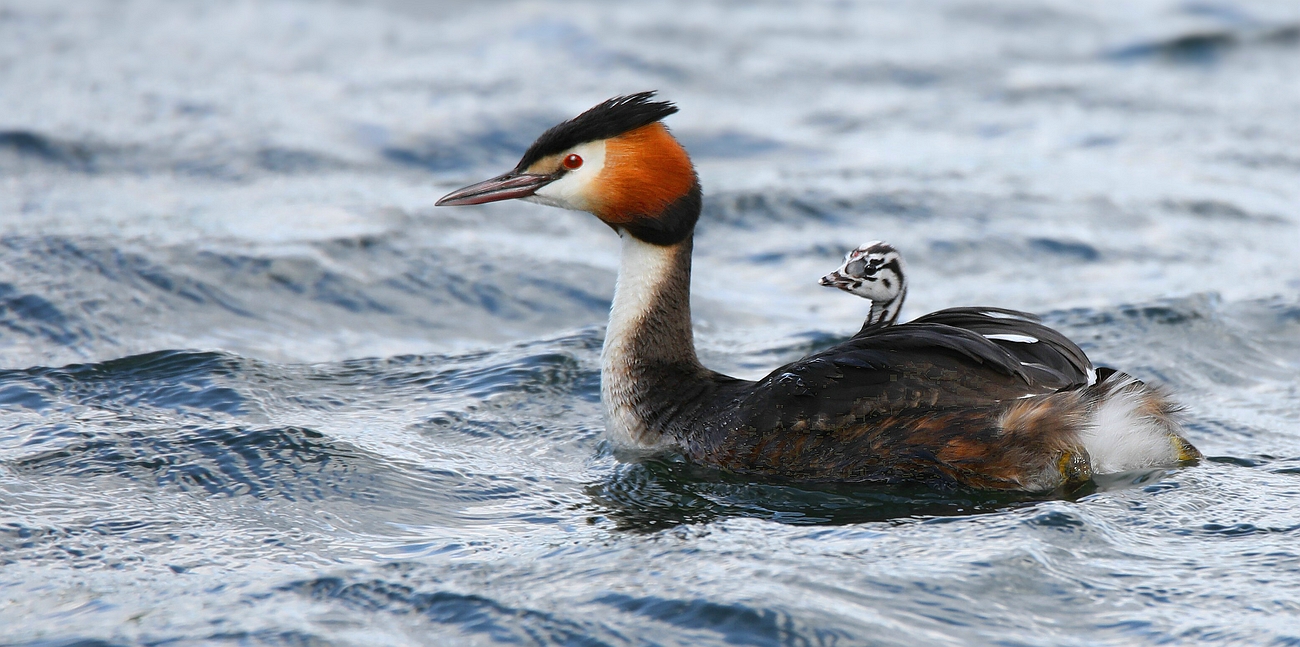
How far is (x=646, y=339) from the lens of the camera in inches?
234

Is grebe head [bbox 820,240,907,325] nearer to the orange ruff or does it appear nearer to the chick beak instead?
the chick beak

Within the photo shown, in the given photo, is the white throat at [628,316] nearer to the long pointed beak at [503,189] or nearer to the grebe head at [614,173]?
the grebe head at [614,173]

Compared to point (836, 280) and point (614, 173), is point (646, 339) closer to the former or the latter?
A: point (614, 173)

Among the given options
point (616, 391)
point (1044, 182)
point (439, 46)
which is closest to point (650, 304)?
point (616, 391)

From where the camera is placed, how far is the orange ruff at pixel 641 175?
18.8 ft

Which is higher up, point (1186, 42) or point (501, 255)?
point (1186, 42)

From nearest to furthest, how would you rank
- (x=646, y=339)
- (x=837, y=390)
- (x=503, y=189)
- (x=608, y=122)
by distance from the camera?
(x=837, y=390), (x=608, y=122), (x=503, y=189), (x=646, y=339)

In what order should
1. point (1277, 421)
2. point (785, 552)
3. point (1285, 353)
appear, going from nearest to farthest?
point (785, 552) → point (1277, 421) → point (1285, 353)

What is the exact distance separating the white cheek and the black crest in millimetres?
40

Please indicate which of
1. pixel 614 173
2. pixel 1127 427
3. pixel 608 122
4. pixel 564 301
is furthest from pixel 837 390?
pixel 564 301

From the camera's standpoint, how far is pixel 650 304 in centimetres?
598

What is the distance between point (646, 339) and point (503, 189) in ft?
2.82

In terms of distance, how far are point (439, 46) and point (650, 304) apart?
9.31 metres

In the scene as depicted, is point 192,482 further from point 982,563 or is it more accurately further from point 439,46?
point 439,46
